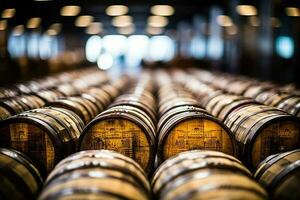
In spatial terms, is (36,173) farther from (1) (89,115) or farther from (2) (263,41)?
(2) (263,41)

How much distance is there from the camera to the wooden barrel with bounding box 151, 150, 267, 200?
288 cm

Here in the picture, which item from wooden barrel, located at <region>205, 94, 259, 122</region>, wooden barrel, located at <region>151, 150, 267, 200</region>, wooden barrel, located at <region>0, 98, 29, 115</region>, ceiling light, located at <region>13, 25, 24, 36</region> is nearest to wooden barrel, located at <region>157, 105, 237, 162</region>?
wooden barrel, located at <region>151, 150, 267, 200</region>

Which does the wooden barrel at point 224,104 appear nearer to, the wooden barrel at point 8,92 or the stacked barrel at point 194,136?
the stacked barrel at point 194,136

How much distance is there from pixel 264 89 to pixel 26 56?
14.5 metres

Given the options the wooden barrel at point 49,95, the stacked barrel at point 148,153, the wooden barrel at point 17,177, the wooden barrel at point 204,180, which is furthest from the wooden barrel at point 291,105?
the wooden barrel at point 49,95

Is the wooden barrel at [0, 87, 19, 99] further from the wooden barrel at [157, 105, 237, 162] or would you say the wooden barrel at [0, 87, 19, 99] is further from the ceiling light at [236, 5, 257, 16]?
the ceiling light at [236, 5, 257, 16]

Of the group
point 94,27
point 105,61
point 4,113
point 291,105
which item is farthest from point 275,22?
point 105,61

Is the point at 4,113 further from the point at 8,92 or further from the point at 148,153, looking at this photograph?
the point at 8,92

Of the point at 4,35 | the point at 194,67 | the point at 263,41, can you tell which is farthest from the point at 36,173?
the point at 194,67

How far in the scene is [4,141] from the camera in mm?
4562

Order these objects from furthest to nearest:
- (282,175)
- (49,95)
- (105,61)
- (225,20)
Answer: (105,61) → (225,20) → (49,95) → (282,175)

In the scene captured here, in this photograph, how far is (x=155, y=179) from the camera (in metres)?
3.69

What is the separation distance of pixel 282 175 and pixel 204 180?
0.94 metres

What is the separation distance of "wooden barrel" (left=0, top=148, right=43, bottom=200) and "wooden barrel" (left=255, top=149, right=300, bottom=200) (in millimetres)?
2217
